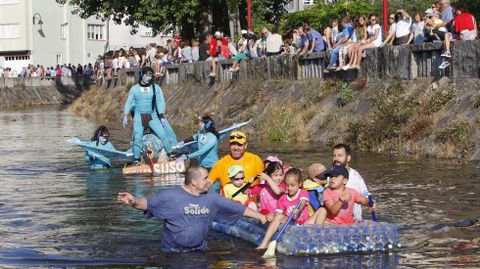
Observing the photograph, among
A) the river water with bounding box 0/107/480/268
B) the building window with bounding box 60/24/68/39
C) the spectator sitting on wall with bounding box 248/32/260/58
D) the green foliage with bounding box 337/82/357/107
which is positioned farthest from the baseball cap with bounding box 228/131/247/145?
the building window with bounding box 60/24/68/39

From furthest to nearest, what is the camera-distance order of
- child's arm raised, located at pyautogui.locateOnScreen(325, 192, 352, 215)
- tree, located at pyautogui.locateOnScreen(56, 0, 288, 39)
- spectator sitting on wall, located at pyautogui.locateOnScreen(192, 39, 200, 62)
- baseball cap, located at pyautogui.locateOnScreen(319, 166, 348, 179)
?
tree, located at pyautogui.locateOnScreen(56, 0, 288, 39) < spectator sitting on wall, located at pyautogui.locateOnScreen(192, 39, 200, 62) < baseball cap, located at pyautogui.locateOnScreen(319, 166, 348, 179) < child's arm raised, located at pyautogui.locateOnScreen(325, 192, 352, 215)

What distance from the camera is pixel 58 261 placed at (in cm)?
1254

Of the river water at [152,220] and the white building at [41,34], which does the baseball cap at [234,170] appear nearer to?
the river water at [152,220]

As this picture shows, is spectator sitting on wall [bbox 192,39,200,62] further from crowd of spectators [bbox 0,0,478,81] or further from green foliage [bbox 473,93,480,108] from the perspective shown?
green foliage [bbox 473,93,480,108]

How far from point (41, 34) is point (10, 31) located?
8.66ft

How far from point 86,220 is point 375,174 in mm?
6713

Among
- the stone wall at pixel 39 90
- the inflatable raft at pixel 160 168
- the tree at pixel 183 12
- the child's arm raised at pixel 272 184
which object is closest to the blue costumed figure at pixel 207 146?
the inflatable raft at pixel 160 168

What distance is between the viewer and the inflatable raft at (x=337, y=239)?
12570 millimetres

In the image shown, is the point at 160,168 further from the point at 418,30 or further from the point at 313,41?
the point at 313,41

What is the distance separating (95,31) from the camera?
326 feet

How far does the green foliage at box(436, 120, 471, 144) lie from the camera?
21.9 metres

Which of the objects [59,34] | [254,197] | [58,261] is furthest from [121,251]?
[59,34]

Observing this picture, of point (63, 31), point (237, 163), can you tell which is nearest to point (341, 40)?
point (237, 163)

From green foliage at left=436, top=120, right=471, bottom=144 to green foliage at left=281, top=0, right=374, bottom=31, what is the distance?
1420 inches
